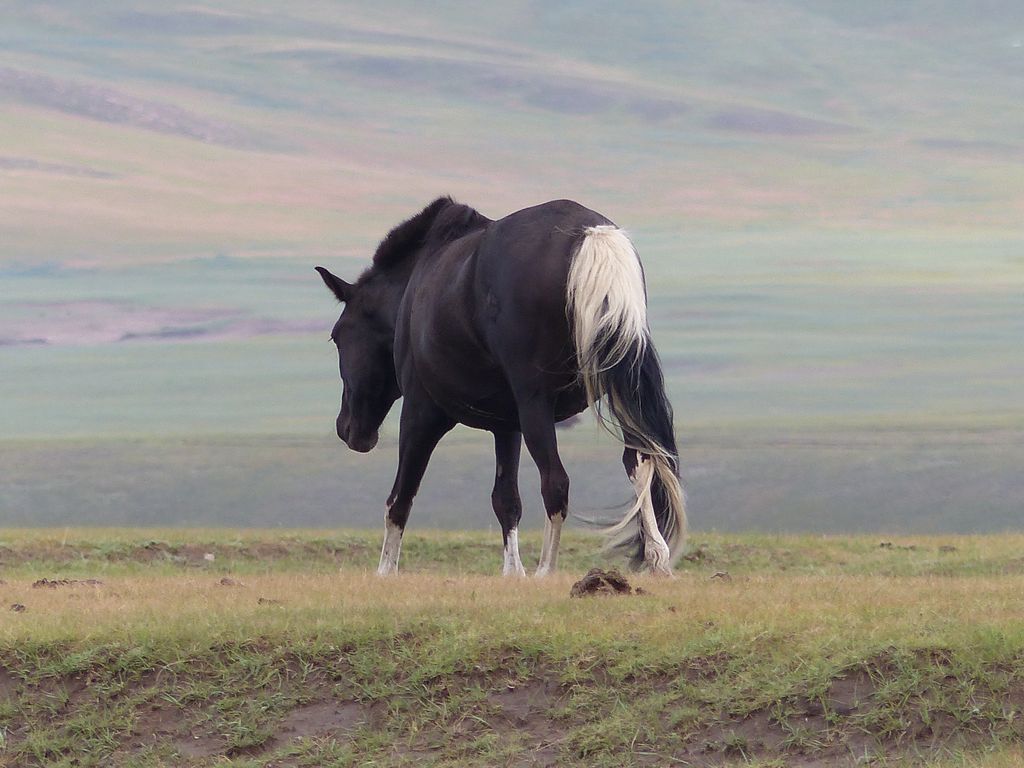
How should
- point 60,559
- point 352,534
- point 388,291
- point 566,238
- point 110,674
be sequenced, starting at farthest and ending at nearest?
point 352,534 < point 60,559 < point 388,291 < point 566,238 < point 110,674

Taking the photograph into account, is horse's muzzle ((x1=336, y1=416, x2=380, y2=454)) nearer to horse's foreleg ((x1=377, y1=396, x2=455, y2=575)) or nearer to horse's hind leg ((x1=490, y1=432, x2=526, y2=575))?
horse's foreleg ((x1=377, y1=396, x2=455, y2=575))

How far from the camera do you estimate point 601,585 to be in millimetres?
9406

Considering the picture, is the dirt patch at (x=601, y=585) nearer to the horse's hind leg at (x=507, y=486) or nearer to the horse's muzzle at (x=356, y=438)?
the horse's hind leg at (x=507, y=486)

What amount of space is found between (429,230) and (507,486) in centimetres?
238

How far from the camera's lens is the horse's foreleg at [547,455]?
10531 millimetres

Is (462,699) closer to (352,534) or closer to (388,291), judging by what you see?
(388,291)

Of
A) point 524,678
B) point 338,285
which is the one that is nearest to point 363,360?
point 338,285

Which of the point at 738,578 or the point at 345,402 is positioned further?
the point at 345,402

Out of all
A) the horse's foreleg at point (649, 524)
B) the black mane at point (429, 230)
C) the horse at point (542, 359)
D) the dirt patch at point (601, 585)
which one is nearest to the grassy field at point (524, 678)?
the dirt patch at point (601, 585)

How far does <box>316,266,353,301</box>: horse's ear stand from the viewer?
13797mm

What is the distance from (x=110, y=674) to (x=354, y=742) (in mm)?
1684

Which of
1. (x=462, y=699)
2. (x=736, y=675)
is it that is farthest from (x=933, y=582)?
(x=462, y=699)

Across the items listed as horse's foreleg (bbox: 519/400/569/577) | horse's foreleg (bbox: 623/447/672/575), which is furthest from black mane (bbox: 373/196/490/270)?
horse's foreleg (bbox: 623/447/672/575)

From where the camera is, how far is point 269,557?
1596 centimetres
